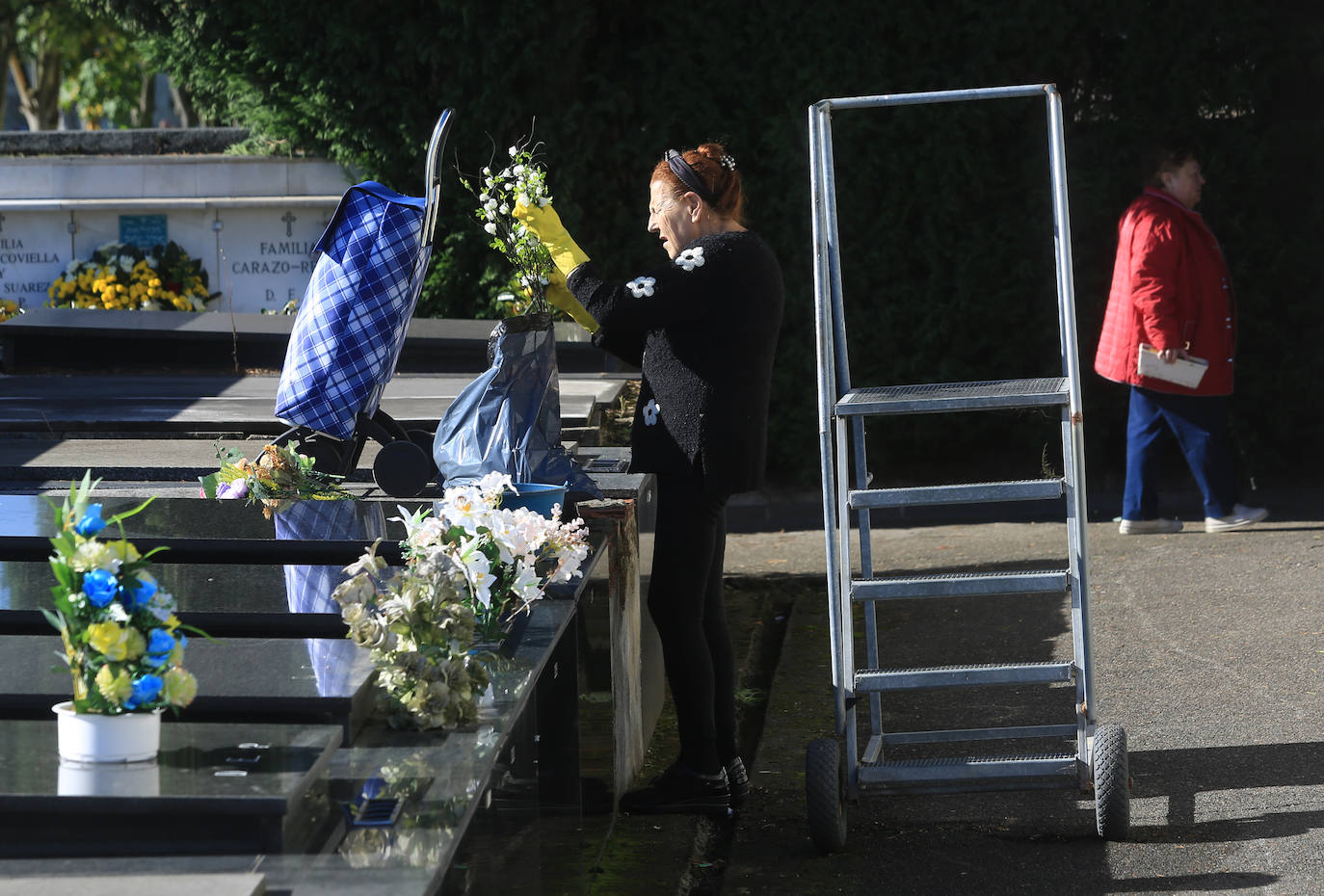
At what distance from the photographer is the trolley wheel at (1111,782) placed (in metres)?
3.88

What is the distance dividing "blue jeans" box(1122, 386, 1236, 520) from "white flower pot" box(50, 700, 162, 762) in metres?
5.87

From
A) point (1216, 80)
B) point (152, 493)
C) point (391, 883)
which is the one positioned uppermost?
point (1216, 80)

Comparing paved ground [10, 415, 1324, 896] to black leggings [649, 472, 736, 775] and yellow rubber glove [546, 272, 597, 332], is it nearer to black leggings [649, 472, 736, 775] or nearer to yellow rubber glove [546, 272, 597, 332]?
black leggings [649, 472, 736, 775]

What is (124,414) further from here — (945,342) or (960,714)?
(945,342)

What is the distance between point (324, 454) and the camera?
495 cm

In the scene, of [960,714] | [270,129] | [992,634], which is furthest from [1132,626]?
[270,129]

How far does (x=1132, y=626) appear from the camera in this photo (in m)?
6.11

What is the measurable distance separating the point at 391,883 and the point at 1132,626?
4.42 m

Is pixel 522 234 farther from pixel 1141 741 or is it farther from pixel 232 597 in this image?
pixel 1141 741

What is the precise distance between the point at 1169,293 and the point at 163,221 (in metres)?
6.23

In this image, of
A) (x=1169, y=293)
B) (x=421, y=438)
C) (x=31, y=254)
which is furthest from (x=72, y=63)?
(x=421, y=438)

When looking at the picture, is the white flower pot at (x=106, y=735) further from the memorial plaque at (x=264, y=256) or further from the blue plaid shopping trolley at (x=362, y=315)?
the memorial plaque at (x=264, y=256)

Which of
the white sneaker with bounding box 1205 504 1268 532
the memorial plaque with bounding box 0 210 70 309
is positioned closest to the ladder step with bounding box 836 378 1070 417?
the white sneaker with bounding box 1205 504 1268 532

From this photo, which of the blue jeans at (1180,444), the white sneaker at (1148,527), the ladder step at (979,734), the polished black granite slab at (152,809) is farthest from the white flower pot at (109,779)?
the white sneaker at (1148,527)
